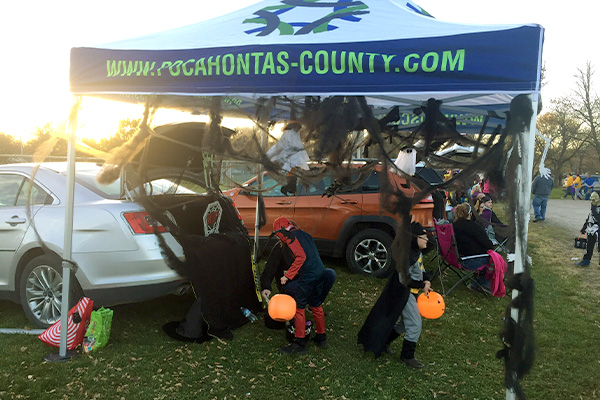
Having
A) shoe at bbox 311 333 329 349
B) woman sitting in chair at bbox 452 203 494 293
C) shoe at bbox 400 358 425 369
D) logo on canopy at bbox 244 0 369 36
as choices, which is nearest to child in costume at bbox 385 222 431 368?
shoe at bbox 400 358 425 369

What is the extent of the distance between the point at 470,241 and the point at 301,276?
312 centimetres

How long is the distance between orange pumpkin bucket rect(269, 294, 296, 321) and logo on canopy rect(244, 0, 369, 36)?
6.94 ft

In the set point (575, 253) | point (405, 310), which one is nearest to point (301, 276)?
point (405, 310)

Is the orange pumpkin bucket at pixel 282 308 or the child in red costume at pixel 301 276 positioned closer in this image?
the orange pumpkin bucket at pixel 282 308

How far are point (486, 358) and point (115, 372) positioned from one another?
10.9ft

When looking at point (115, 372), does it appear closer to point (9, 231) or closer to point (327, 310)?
point (9, 231)

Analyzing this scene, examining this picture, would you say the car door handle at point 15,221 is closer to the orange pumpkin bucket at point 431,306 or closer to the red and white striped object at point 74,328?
the red and white striped object at point 74,328

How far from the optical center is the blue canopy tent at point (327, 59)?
265 cm

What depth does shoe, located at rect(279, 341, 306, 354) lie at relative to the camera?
13.3ft

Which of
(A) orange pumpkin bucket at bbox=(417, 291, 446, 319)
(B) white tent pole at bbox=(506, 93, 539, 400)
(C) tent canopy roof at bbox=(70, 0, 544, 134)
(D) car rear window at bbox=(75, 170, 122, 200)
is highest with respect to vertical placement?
(C) tent canopy roof at bbox=(70, 0, 544, 134)

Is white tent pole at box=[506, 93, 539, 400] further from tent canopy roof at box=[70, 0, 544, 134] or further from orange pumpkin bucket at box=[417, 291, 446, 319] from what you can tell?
orange pumpkin bucket at box=[417, 291, 446, 319]

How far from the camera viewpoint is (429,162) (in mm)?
4086

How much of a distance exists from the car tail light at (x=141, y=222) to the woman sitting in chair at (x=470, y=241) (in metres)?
4.08

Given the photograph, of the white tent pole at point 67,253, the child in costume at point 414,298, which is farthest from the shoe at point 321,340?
the white tent pole at point 67,253
